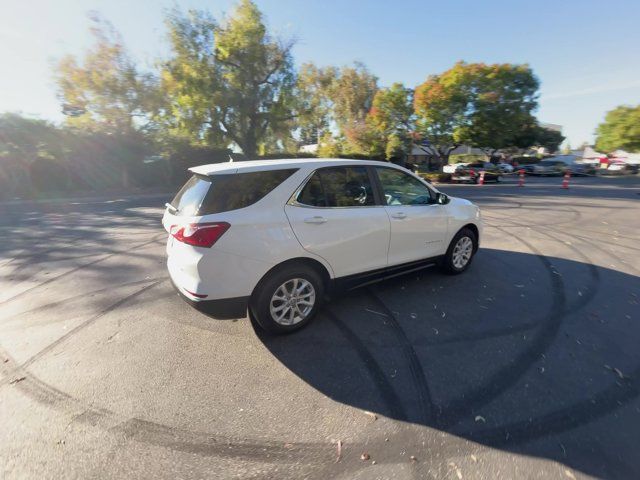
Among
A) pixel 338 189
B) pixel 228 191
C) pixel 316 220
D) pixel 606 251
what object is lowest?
pixel 606 251

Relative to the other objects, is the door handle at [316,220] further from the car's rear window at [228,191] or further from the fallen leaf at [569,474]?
the fallen leaf at [569,474]

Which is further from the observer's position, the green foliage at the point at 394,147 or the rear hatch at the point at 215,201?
the green foliage at the point at 394,147

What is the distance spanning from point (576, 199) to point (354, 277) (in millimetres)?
15453

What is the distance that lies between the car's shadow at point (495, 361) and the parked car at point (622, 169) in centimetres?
4251

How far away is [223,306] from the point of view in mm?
2961

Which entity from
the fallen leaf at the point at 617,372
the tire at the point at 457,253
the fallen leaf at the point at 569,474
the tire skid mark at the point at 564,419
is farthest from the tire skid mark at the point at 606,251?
the fallen leaf at the point at 569,474

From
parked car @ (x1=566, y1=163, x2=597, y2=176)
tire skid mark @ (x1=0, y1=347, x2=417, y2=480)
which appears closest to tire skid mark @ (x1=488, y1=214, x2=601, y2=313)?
tire skid mark @ (x1=0, y1=347, x2=417, y2=480)

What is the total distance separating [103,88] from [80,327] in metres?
22.0

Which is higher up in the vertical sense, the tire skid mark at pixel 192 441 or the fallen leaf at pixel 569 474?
the tire skid mark at pixel 192 441

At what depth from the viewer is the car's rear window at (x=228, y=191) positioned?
115 inches

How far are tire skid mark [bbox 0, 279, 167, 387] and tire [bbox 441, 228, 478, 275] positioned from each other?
427 centimetres

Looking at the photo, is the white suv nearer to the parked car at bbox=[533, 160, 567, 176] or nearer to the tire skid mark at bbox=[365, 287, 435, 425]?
the tire skid mark at bbox=[365, 287, 435, 425]

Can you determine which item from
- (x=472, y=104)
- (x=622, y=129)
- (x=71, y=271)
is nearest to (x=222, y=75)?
(x=472, y=104)

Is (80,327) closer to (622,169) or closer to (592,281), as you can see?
(592,281)
